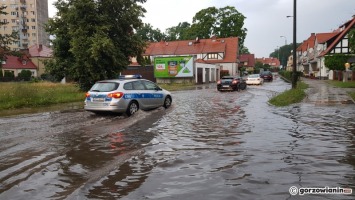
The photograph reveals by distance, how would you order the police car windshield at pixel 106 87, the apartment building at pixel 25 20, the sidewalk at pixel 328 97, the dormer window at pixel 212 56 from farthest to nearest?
the apartment building at pixel 25 20 → the dormer window at pixel 212 56 → the sidewalk at pixel 328 97 → the police car windshield at pixel 106 87

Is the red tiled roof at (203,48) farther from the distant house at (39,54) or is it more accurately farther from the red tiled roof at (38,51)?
the red tiled roof at (38,51)

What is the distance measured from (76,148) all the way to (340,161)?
545 cm

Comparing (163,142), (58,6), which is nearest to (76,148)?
(163,142)

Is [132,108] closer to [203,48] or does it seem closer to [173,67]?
[173,67]

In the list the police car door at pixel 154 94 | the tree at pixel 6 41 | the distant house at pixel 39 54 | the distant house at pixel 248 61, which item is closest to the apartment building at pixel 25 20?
the distant house at pixel 39 54

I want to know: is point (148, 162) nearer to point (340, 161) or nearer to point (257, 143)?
point (257, 143)

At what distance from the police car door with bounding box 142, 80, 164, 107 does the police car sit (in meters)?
0.11

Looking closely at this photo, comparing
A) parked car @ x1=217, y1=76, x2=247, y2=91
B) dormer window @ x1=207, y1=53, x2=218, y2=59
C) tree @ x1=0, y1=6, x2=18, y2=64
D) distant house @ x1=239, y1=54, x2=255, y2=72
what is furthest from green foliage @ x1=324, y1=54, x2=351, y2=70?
distant house @ x1=239, y1=54, x2=255, y2=72

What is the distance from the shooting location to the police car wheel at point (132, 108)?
12540 mm

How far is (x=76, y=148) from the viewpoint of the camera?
287 inches

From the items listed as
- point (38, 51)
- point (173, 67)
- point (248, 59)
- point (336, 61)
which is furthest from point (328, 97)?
point (248, 59)

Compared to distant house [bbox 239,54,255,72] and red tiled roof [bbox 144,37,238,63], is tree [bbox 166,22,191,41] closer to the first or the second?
distant house [bbox 239,54,255,72]

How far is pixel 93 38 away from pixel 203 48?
48.4 meters

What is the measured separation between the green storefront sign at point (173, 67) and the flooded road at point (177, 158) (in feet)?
108
